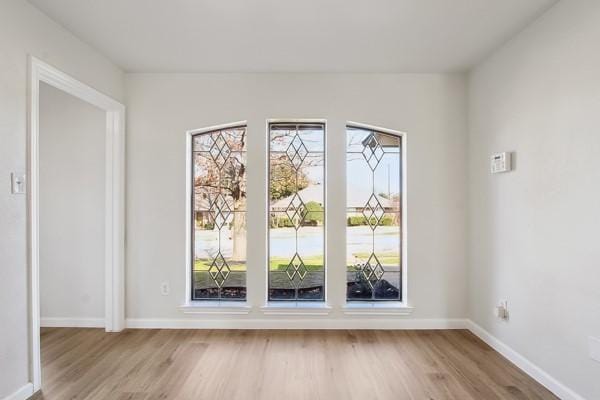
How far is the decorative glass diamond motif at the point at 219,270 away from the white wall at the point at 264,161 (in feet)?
0.97

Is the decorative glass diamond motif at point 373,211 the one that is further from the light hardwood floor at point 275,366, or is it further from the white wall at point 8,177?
the white wall at point 8,177

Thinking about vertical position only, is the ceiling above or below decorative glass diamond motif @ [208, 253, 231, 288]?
above

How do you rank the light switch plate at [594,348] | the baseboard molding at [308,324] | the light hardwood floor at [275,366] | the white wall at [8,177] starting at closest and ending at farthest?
the light switch plate at [594,348]
the white wall at [8,177]
the light hardwood floor at [275,366]
the baseboard molding at [308,324]

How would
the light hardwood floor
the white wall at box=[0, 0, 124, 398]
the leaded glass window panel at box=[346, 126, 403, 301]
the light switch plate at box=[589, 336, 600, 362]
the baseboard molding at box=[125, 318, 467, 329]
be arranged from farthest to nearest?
1. the leaded glass window panel at box=[346, 126, 403, 301]
2. the baseboard molding at box=[125, 318, 467, 329]
3. the light hardwood floor
4. the white wall at box=[0, 0, 124, 398]
5. the light switch plate at box=[589, 336, 600, 362]

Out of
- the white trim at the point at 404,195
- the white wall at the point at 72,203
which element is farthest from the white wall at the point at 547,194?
the white wall at the point at 72,203

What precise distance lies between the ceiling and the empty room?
2 cm

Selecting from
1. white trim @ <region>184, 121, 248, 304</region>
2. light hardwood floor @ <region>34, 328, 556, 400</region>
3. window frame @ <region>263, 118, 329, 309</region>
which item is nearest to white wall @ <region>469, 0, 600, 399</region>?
light hardwood floor @ <region>34, 328, 556, 400</region>

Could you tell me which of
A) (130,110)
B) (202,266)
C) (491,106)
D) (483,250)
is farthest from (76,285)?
(491,106)

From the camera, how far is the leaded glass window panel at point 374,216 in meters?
3.71

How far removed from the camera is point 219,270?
376 centimetres

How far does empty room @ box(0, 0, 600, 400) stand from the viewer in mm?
2314

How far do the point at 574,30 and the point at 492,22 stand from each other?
1.77 feet

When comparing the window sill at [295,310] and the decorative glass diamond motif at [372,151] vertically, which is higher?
the decorative glass diamond motif at [372,151]

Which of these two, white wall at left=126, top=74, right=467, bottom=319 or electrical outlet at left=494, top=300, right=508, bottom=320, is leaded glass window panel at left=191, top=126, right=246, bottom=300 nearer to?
white wall at left=126, top=74, right=467, bottom=319
